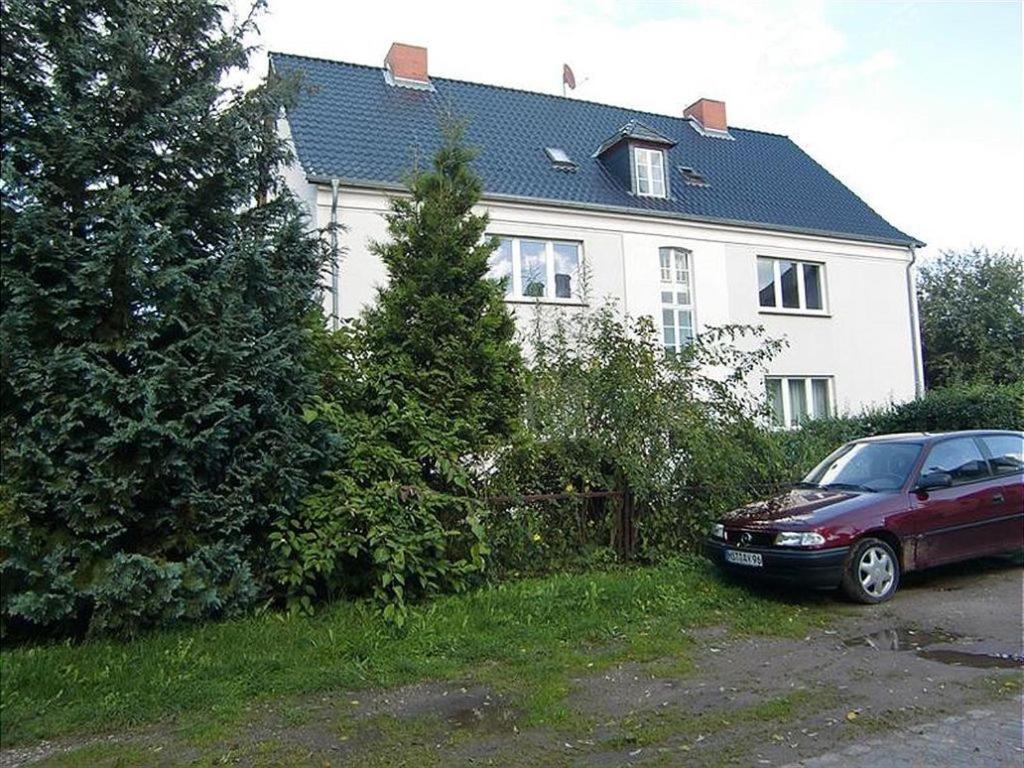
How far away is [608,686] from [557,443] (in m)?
3.23

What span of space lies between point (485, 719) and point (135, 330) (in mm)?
3724

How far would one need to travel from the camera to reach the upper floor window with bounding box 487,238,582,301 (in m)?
16.5

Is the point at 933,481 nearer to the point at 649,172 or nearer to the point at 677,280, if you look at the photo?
the point at 677,280

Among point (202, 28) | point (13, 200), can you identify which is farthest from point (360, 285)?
point (13, 200)

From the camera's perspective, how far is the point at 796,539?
702cm

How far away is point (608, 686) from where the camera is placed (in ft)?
17.1

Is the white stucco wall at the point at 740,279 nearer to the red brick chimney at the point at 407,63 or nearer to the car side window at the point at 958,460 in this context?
the red brick chimney at the point at 407,63

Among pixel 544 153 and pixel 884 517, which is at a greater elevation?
pixel 544 153

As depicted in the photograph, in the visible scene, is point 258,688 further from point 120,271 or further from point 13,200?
point 13,200

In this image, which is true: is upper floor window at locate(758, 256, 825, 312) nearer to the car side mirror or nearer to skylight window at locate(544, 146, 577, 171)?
skylight window at locate(544, 146, 577, 171)

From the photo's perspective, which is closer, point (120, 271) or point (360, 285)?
point (120, 271)

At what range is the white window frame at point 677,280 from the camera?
61.5 feet

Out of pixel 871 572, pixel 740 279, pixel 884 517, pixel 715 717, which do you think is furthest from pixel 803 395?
pixel 715 717

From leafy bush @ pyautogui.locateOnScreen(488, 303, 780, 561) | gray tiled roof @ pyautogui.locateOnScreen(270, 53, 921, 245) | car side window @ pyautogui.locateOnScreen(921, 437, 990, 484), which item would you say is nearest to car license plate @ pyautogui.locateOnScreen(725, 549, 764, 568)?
leafy bush @ pyautogui.locateOnScreen(488, 303, 780, 561)
